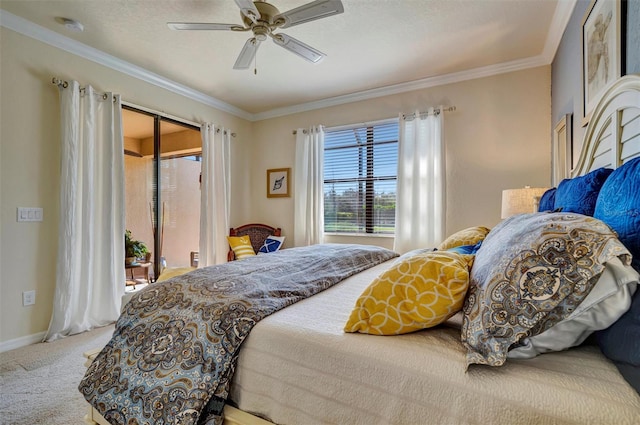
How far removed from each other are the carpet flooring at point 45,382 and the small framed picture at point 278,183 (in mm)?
2651

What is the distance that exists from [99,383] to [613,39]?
105 inches

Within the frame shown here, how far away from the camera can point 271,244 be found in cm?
424

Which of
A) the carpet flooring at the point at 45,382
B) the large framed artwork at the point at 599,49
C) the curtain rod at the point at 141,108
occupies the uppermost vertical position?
the curtain rod at the point at 141,108

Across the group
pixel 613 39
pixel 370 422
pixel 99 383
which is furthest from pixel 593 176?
pixel 99 383

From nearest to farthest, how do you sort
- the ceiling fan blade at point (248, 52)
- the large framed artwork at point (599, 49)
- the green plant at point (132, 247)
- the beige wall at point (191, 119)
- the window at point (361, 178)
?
the large framed artwork at point (599, 49) → the ceiling fan blade at point (248, 52) → the beige wall at point (191, 119) → the green plant at point (132, 247) → the window at point (361, 178)

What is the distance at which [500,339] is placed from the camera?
2.49ft

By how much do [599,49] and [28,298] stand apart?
436cm

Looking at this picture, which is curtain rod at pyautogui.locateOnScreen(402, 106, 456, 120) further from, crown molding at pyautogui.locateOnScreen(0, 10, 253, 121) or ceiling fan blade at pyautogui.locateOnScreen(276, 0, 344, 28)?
crown molding at pyautogui.locateOnScreen(0, 10, 253, 121)

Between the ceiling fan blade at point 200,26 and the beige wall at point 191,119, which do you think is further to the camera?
the beige wall at point 191,119

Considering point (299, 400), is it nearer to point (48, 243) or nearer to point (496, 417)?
point (496, 417)

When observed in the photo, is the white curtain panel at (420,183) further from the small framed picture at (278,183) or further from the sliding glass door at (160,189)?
the sliding glass door at (160,189)

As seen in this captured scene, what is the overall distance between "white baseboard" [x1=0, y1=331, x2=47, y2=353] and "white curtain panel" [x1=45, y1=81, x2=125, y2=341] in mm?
89

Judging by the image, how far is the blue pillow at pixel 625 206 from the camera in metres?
0.78

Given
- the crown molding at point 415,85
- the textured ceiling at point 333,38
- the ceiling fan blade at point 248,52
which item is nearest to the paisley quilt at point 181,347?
the ceiling fan blade at point 248,52
